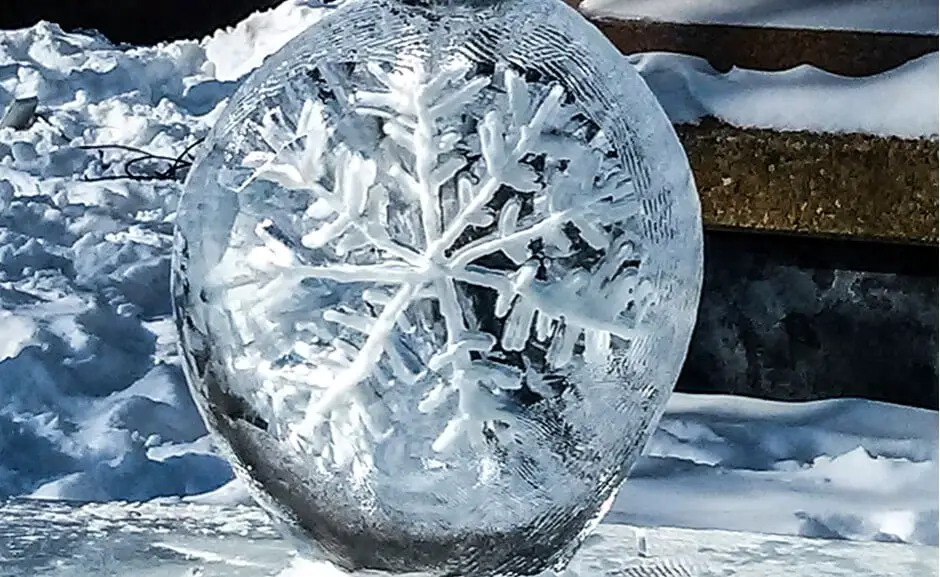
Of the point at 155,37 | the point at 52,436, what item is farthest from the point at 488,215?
the point at 155,37

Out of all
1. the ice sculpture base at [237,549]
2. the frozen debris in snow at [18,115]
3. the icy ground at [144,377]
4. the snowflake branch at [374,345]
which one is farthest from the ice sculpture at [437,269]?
the frozen debris in snow at [18,115]

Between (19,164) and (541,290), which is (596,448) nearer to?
(541,290)

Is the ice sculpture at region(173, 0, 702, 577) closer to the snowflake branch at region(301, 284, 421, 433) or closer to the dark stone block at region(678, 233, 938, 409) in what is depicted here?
the snowflake branch at region(301, 284, 421, 433)

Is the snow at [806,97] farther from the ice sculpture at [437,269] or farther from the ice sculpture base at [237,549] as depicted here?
the ice sculpture at [437,269]

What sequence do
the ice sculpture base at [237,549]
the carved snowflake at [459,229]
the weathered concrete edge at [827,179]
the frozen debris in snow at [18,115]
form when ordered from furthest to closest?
the frozen debris in snow at [18,115] → the weathered concrete edge at [827,179] → the ice sculpture base at [237,549] → the carved snowflake at [459,229]

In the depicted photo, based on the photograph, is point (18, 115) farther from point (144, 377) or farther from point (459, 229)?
point (459, 229)

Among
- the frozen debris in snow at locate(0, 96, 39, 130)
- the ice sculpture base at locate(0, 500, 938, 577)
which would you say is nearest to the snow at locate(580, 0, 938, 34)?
the ice sculpture base at locate(0, 500, 938, 577)
